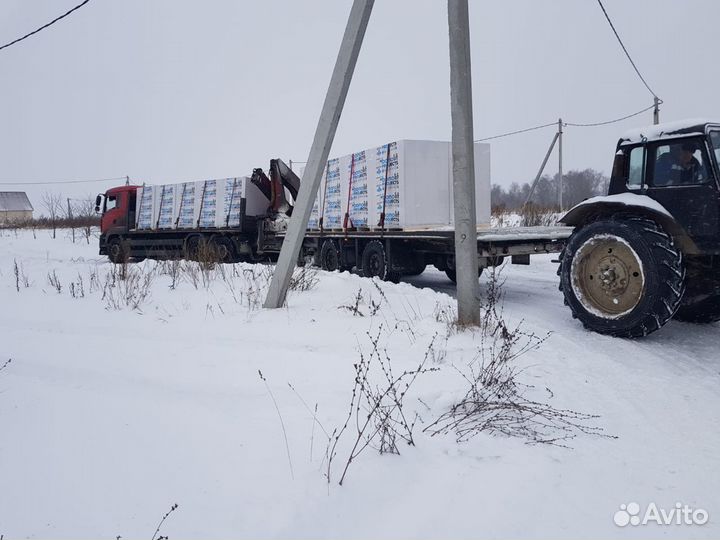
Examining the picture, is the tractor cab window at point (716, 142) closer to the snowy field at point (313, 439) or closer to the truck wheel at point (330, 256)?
the snowy field at point (313, 439)

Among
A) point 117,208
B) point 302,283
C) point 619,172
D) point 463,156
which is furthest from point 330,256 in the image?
point 117,208

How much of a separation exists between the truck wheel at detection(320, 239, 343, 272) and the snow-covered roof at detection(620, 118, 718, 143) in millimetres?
6553

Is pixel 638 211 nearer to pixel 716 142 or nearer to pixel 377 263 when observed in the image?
pixel 716 142

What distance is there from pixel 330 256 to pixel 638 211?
720 cm

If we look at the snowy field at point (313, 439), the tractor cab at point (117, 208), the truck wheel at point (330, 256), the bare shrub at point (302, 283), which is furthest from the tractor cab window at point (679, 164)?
the tractor cab at point (117, 208)

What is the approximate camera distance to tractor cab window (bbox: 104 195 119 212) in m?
19.1

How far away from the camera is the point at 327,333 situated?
5047 millimetres

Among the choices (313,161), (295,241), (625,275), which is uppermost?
(313,161)

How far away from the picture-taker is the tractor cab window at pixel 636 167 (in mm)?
5548

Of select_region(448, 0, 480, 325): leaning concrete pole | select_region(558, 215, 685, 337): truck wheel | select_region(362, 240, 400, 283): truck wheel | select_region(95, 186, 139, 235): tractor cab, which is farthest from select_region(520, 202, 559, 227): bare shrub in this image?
select_region(95, 186, 139, 235): tractor cab

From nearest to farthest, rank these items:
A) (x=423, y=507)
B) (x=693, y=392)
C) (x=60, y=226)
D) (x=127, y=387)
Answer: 1. (x=423, y=507)
2. (x=127, y=387)
3. (x=693, y=392)
4. (x=60, y=226)

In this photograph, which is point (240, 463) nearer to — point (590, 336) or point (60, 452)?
point (60, 452)

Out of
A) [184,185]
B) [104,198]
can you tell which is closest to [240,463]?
[184,185]

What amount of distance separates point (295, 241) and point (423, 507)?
14.4 ft
